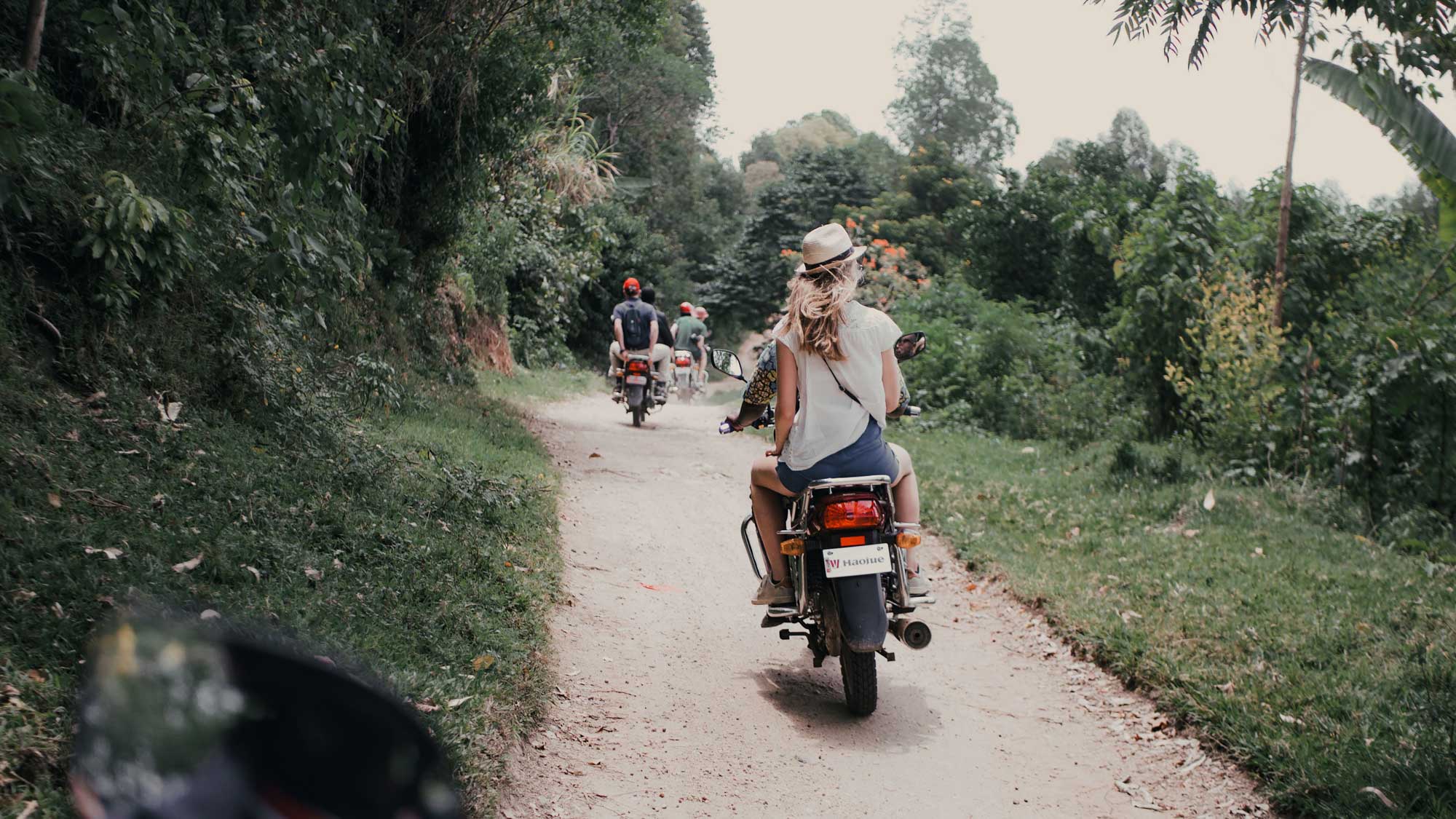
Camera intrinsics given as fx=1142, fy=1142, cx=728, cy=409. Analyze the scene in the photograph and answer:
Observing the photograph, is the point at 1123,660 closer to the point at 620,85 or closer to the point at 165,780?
the point at 165,780

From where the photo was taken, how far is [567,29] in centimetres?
1215

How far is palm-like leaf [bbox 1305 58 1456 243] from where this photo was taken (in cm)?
851

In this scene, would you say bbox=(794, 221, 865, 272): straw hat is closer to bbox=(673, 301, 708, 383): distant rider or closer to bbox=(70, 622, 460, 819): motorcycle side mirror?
bbox=(70, 622, 460, 819): motorcycle side mirror

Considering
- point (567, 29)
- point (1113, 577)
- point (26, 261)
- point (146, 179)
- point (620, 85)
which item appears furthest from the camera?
point (620, 85)

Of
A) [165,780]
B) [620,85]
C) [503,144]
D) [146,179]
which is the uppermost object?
[620,85]

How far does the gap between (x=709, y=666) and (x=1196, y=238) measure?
9.66 m

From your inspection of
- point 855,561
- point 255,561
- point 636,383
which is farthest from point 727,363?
point 636,383

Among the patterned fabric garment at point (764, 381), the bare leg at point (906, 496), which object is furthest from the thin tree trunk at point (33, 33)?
the bare leg at point (906, 496)

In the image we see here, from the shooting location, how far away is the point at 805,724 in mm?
5348

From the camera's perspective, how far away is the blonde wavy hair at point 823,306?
5.22 meters

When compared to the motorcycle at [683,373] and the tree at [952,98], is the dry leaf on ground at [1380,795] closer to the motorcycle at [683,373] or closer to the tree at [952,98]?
the motorcycle at [683,373]

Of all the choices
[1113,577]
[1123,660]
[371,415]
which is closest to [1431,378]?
[1113,577]

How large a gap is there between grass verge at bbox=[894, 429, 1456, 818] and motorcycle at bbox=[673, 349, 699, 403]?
390 inches

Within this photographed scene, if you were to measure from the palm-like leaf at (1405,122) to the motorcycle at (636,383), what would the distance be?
8.80 m
